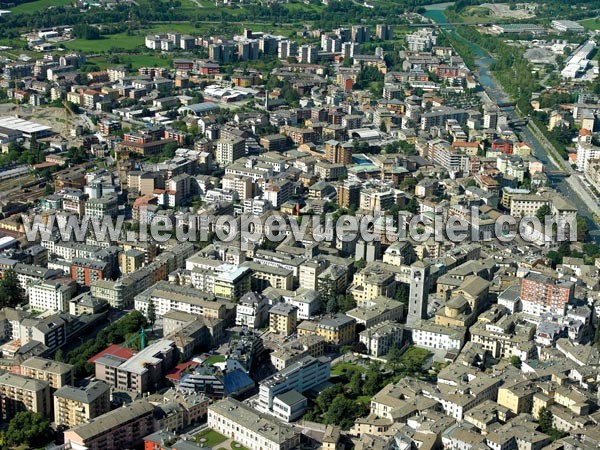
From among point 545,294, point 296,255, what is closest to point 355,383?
point 545,294

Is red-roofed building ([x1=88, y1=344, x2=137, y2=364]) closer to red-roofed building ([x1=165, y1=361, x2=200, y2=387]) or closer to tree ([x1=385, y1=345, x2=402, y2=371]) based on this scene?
red-roofed building ([x1=165, y1=361, x2=200, y2=387])

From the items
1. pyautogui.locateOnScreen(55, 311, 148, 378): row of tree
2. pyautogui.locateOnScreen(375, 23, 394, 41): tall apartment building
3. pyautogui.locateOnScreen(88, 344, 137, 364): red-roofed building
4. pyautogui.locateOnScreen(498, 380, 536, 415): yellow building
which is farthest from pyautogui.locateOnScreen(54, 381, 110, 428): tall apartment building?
pyautogui.locateOnScreen(375, 23, 394, 41): tall apartment building

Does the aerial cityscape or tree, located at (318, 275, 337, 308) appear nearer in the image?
the aerial cityscape

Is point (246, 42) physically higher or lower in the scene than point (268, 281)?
higher

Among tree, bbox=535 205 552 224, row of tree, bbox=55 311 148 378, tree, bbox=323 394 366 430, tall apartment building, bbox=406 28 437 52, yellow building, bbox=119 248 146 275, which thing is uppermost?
tall apartment building, bbox=406 28 437 52

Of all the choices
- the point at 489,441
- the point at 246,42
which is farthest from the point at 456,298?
the point at 246,42

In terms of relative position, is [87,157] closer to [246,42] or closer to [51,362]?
[51,362]

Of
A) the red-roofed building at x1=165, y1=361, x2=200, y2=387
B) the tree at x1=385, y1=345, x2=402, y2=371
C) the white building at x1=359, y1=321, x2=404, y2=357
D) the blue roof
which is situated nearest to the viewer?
the blue roof
